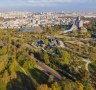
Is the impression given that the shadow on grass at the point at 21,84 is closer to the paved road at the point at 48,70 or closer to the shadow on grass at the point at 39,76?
the shadow on grass at the point at 39,76

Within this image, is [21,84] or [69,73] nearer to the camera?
[21,84]

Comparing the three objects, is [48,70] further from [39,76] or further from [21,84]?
[21,84]

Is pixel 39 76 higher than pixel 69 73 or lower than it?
lower

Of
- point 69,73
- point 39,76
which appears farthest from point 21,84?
point 69,73

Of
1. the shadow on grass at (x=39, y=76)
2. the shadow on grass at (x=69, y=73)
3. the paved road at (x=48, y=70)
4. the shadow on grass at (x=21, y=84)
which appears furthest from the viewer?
the paved road at (x=48, y=70)

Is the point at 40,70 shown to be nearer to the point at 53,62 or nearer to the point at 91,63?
the point at 53,62

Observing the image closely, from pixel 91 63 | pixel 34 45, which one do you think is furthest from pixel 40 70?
pixel 34 45

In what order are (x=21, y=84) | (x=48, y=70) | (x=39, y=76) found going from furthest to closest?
(x=48, y=70), (x=39, y=76), (x=21, y=84)

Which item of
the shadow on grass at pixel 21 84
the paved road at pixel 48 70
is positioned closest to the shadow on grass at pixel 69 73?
the paved road at pixel 48 70

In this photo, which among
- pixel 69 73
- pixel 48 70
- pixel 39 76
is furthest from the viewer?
pixel 48 70
